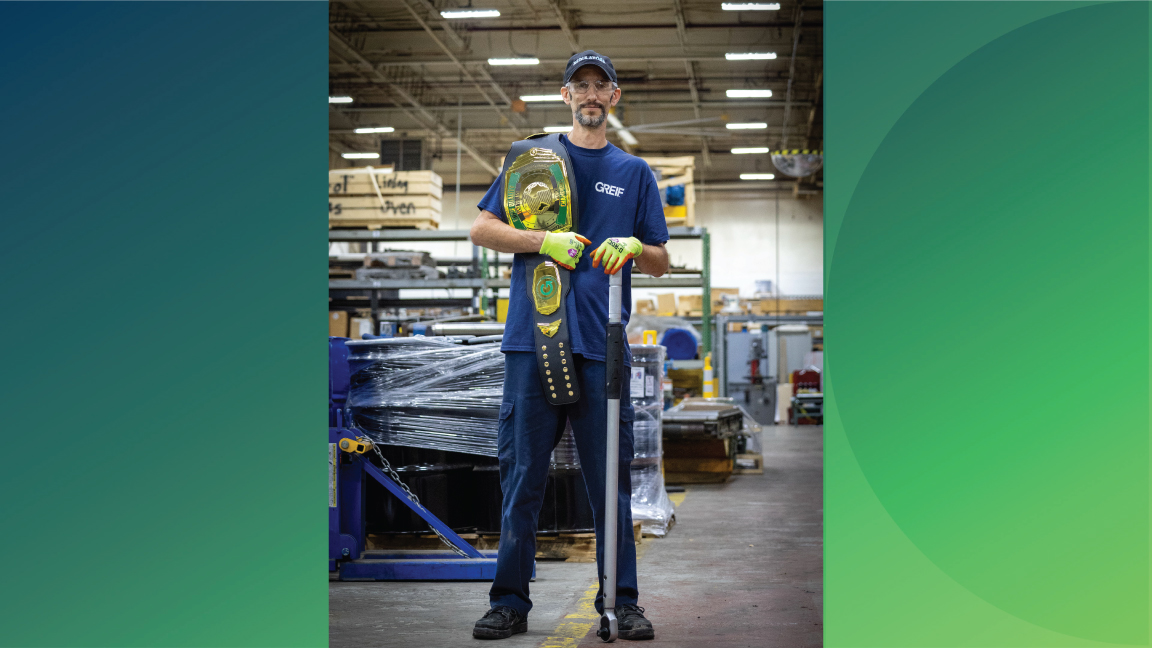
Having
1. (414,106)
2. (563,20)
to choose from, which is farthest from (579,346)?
(414,106)

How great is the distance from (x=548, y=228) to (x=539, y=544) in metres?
2.03

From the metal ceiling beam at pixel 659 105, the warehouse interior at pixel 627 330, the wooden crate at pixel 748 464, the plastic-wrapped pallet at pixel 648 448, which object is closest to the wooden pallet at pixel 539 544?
the warehouse interior at pixel 627 330

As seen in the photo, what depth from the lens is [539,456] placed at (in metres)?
2.66

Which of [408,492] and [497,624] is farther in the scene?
[408,492]

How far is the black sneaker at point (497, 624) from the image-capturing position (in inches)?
105

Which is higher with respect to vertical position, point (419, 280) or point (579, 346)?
point (419, 280)

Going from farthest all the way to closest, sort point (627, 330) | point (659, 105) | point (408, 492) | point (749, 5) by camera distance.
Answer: point (659, 105) < point (749, 5) < point (627, 330) < point (408, 492)

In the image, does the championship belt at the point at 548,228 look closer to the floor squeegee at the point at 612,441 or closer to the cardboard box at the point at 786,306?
the floor squeegee at the point at 612,441

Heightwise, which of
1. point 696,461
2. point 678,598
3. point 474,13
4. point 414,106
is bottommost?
point 696,461

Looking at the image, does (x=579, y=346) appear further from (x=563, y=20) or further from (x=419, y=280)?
(x=563, y=20)
